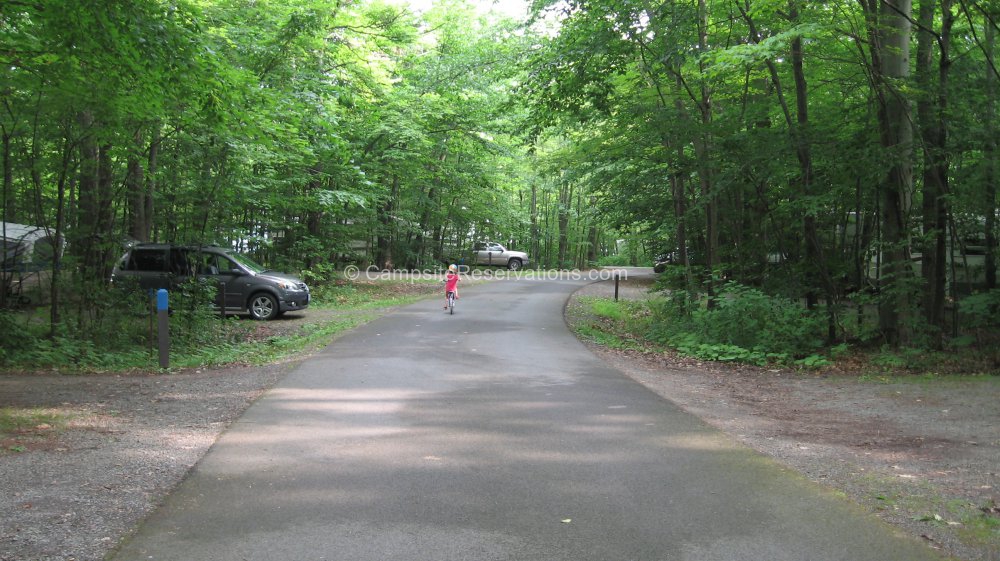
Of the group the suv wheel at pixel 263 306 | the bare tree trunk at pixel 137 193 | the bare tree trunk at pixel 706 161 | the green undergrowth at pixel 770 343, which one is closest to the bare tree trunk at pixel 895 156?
the green undergrowth at pixel 770 343

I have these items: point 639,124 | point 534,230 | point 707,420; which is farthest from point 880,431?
point 534,230

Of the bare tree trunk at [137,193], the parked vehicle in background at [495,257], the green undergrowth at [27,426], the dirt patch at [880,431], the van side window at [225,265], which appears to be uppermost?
the bare tree trunk at [137,193]

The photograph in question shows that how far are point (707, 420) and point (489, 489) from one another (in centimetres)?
322

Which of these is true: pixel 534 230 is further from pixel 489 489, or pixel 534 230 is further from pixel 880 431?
pixel 489 489

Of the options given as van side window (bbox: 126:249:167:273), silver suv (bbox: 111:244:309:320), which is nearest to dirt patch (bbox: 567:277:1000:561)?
silver suv (bbox: 111:244:309:320)

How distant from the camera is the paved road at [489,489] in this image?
384cm

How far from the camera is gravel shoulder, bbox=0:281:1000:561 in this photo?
4098mm

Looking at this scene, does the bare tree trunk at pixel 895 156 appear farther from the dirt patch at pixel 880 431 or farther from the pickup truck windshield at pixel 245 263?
the pickup truck windshield at pixel 245 263

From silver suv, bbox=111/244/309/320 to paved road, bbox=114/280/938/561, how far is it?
8533 millimetres

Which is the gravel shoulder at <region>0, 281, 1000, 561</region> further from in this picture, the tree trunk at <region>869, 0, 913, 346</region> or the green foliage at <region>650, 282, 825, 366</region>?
the tree trunk at <region>869, 0, 913, 346</region>

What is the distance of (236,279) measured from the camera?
54.1 ft

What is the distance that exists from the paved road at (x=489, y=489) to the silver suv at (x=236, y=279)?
8.53m

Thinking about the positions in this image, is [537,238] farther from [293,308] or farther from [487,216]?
[293,308]

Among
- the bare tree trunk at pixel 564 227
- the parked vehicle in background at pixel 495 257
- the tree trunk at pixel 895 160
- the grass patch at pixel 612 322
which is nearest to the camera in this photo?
the tree trunk at pixel 895 160
